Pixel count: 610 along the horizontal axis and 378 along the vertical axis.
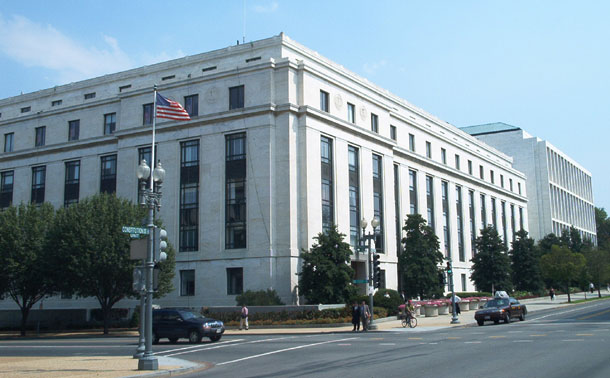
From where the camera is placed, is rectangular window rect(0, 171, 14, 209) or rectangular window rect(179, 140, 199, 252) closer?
rectangular window rect(179, 140, 199, 252)

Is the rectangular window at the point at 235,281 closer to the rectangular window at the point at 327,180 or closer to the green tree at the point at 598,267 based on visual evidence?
the rectangular window at the point at 327,180

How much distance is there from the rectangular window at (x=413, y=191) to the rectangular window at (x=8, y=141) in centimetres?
4385

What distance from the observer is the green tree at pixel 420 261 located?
56219 mm

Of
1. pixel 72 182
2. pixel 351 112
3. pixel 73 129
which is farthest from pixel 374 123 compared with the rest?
pixel 72 182

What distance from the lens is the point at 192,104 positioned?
173 ft

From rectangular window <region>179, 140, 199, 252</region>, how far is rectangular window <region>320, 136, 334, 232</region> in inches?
430

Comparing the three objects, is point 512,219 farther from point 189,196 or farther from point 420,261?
point 189,196

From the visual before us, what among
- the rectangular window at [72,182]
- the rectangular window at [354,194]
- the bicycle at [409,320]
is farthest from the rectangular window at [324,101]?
the rectangular window at [72,182]

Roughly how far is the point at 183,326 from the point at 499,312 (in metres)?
19.3

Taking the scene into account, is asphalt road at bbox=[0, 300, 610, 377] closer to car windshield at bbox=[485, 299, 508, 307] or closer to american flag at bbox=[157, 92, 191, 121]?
car windshield at bbox=[485, 299, 508, 307]

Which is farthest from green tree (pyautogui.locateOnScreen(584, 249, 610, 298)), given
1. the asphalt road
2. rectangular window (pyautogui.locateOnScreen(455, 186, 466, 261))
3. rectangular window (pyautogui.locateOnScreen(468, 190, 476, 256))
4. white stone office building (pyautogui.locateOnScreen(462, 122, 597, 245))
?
the asphalt road

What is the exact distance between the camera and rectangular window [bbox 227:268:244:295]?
4794cm

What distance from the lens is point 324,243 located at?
4372 cm

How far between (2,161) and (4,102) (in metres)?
8.09
